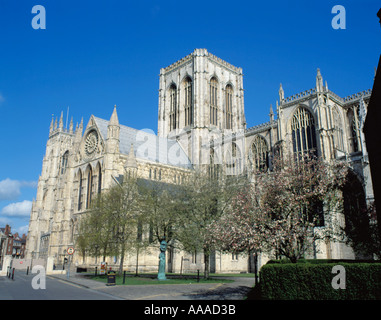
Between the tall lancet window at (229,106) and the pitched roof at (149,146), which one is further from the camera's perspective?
the tall lancet window at (229,106)

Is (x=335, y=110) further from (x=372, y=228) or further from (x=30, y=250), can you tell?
(x=30, y=250)

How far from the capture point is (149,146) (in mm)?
53438

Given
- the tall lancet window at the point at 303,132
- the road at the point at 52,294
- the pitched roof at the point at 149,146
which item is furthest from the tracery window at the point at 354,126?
the road at the point at 52,294

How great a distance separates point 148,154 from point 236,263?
2112 cm

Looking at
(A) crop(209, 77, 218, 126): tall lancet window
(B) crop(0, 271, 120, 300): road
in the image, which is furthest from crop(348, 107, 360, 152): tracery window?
(B) crop(0, 271, 120, 300): road

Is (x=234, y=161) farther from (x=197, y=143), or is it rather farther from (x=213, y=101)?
(x=213, y=101)

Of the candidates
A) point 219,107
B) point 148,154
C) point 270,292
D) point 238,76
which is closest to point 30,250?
point 148,154

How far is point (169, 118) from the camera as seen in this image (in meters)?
64.9

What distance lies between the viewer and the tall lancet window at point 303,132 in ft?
132

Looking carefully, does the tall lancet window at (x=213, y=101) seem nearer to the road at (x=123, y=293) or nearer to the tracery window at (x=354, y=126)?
the tracery window at (x=354, y=126)

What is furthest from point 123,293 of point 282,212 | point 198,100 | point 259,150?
point 198,100

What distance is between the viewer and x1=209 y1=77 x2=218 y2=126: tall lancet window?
2413 inches

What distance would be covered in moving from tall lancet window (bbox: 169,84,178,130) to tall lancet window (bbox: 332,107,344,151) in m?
30.4
